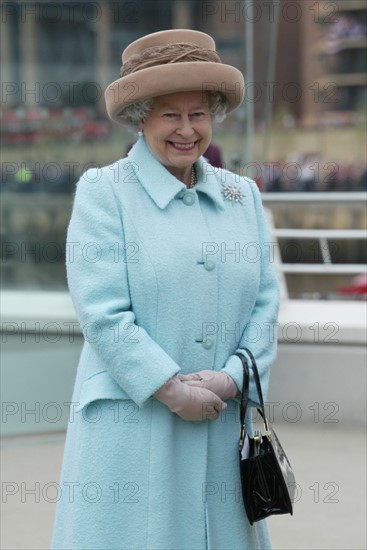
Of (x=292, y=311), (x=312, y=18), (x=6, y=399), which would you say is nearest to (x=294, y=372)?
(x=292, y=311)

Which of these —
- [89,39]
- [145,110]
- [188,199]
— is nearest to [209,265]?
[188,199]

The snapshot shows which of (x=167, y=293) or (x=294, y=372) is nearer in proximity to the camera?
(x=167, y=293)

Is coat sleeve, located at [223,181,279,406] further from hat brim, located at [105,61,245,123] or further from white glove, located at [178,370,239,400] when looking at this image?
hat brim, located at [105,61,245,123]

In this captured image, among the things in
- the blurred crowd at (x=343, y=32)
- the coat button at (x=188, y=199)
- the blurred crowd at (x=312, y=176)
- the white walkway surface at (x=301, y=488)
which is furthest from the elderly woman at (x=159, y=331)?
the blurred crowd at (x=343, y=32)

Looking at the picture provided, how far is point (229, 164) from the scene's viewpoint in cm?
720

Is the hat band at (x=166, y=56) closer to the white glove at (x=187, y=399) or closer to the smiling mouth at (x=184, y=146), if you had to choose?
the smiling mouth at (x=184, y=146)

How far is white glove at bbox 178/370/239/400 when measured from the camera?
2719mm

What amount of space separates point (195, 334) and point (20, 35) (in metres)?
3.69

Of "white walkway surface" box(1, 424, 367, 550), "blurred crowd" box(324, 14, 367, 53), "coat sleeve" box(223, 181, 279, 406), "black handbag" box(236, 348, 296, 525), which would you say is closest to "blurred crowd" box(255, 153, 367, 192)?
"white walkway surface" box(1, 424, 367, 550)

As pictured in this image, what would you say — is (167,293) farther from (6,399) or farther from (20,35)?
(20,35)

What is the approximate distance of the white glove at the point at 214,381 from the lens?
2.72 meters

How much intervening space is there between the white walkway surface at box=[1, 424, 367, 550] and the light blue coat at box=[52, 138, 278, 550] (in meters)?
1.55

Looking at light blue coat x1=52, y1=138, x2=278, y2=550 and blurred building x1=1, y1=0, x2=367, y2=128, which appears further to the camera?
blurred building x1=1, y1=0, x2=367, y2=128

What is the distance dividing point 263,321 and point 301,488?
2.19 m
